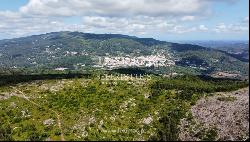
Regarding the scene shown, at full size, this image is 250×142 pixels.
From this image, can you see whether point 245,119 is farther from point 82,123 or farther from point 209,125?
point 82,123

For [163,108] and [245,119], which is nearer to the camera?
[245,119]

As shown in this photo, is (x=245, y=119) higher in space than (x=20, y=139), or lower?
higher

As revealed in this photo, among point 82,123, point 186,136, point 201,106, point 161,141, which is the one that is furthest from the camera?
point 201,106

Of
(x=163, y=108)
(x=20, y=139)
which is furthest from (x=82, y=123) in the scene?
(x=163, y=108)

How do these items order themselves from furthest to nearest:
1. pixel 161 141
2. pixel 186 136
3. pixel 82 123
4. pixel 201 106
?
pixel 201 106 → pixel 82 123 → pixel 186 136 → pixel 161 141

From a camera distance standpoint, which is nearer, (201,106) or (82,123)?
(82,123)

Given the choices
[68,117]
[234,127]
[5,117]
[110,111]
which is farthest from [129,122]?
[5,117]

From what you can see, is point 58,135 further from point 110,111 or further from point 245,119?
point 245,119

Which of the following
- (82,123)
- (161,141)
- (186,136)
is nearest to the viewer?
(161,141)
